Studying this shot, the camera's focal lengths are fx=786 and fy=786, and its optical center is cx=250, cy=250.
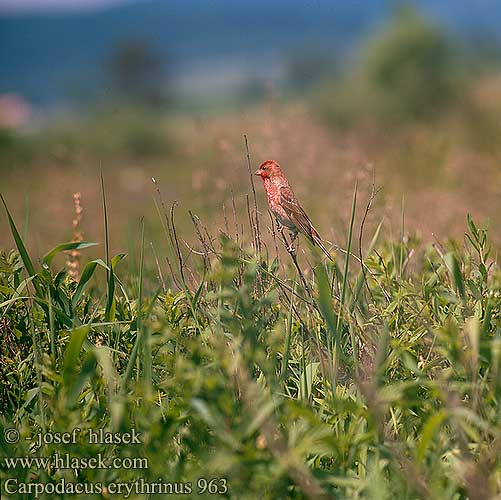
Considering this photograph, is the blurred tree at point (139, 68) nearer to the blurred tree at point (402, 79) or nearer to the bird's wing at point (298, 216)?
the blurred tree at point (402, 79)

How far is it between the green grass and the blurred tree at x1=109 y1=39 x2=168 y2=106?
5978 cm

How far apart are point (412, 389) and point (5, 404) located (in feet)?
4.74

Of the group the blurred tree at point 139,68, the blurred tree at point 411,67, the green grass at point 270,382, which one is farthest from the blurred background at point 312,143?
the blurred tree at point 139,68

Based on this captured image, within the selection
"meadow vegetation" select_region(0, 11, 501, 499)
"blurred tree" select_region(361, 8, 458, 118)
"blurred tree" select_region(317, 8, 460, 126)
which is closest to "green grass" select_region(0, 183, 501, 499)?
"meadow vegetation" select_region(0, 11, 501, 499)

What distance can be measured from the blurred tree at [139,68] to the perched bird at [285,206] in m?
58.6

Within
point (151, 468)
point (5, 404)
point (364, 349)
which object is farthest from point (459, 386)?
point (5, 404)

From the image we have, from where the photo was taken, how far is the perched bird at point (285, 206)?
3766mm

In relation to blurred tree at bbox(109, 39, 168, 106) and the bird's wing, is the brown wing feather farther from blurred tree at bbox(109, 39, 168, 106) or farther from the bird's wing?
blurred tree at bbox(109, 39, 168, 106)

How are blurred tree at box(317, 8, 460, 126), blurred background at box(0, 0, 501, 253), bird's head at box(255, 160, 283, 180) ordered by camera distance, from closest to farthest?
bird's head at box(255, 160, 283, 180) < blurred background at box(0, 0, 501, 253) < blurred tree at box(317, 8, 460, 126)

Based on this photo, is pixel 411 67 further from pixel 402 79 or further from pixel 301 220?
pixel 301 220

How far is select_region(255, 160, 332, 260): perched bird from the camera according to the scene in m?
3.77

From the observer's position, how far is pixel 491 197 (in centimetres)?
749

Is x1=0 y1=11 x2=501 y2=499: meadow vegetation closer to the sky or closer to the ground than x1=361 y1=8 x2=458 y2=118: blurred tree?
closer to the ground

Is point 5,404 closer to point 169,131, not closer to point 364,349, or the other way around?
point 364,349
